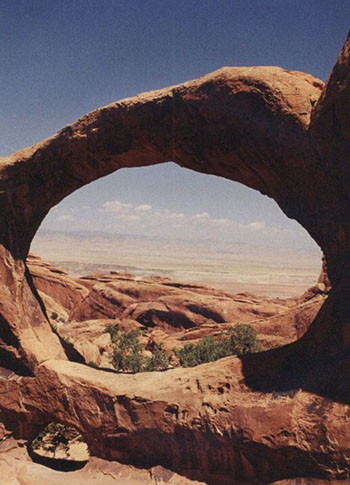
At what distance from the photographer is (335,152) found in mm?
4801

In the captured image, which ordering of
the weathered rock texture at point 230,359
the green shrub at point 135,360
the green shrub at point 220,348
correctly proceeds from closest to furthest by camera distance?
the weathered rock texture at point 230,359 < the green shrub at point 135,360 < the green shrub at point 220,348

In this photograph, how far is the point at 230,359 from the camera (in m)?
6.34

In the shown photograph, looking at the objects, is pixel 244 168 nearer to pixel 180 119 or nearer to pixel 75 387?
pixel 180 119

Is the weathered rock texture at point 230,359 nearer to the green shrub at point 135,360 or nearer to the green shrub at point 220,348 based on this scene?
the green shrub at point 135,360

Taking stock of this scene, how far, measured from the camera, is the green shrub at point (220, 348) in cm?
1340

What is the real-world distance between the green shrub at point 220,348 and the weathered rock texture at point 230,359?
699cm

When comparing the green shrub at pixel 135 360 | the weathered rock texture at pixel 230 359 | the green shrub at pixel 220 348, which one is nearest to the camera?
the weathered rock texture at pixel 230 359

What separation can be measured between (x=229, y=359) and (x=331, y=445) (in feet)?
7.23

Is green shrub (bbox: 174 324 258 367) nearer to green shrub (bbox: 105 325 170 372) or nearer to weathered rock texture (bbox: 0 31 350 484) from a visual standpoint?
green shrub (bbox: 105 325 170 372)

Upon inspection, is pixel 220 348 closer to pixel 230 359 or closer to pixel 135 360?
pixel 135 360

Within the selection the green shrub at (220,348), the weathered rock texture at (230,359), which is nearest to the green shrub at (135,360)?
the green shrub at (220,348)

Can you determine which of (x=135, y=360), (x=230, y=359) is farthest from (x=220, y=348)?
(x=230, y=359)

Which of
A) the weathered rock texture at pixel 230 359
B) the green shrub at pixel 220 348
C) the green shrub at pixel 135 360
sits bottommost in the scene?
the green shrub at pixel 135 360

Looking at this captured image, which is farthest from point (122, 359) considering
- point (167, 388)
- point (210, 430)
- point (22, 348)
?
point (210, 430)
